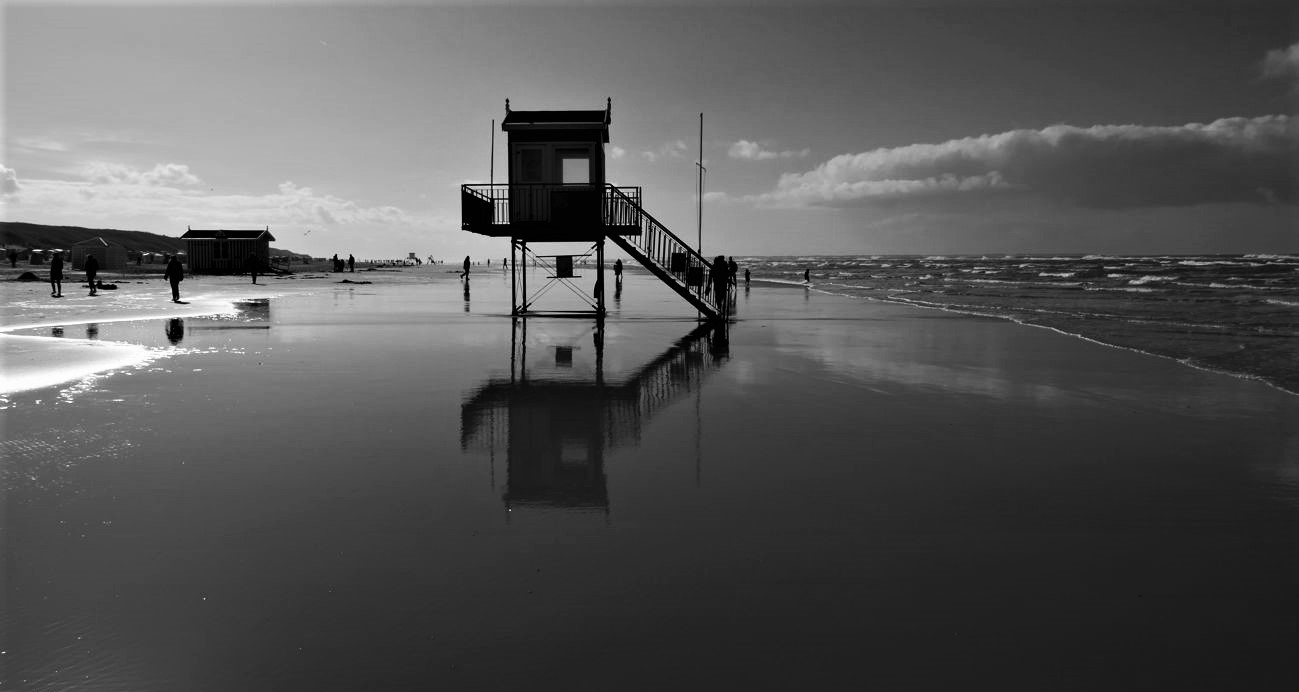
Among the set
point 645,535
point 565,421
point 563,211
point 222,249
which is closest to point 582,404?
point 565,421

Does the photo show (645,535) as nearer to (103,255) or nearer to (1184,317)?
(1184,317)

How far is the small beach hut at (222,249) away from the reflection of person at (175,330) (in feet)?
165

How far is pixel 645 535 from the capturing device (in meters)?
5.64

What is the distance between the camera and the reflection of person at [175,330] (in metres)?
18.5

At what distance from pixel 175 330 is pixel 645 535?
20113 mm

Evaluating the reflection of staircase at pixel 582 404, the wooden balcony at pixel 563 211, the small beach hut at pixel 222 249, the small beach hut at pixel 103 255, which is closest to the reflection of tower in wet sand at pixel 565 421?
the reflection of staircase at pixel 582 404

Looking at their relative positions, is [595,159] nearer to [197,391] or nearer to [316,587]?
[197,391]

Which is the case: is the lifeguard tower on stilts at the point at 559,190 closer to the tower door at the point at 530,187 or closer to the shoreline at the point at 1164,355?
the tower door at the point at 530,187

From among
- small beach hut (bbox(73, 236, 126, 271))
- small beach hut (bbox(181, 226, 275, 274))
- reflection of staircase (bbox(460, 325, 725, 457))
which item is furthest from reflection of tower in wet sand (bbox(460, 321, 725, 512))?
small beach hut (bbox(73, 236, 126, 271))

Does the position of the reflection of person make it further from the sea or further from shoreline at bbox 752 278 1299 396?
the sea

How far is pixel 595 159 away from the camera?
77.1ft

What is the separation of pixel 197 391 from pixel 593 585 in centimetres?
950

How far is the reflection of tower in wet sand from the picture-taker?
691cm

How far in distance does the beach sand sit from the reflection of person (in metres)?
6.03
